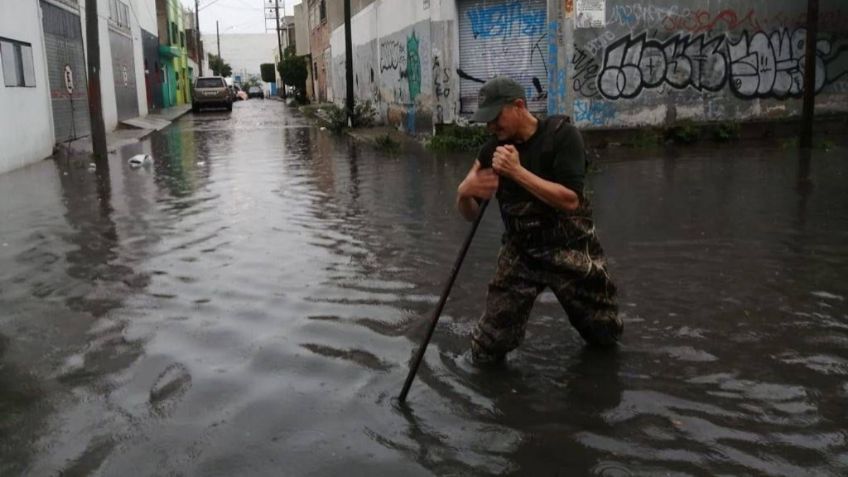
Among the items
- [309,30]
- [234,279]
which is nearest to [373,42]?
[234,279]

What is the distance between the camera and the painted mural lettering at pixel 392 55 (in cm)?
2183

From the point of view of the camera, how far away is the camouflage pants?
413cm

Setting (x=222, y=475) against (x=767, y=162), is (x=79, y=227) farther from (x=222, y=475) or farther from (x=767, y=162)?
(x=767, y=162)

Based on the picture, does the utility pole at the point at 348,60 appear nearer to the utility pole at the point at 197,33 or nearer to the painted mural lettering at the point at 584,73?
the painted mural lettering at the point at 584,73

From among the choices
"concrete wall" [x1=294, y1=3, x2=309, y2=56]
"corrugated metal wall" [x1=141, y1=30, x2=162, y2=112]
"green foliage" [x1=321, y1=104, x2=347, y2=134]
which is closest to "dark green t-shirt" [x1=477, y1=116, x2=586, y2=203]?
"green foliage" [x1=321, y1=104, x2=347, y2=134]

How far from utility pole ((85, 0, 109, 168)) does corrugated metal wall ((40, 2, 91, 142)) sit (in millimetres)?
1892

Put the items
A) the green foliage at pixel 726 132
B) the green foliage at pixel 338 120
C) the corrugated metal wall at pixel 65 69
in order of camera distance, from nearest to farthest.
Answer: the green foliage at pixel 726 132, the corrugated metal wall at pixel 65 69, the green foliage at pixel 338 120

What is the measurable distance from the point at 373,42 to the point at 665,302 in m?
22.4

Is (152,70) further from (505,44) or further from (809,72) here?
(809,72)

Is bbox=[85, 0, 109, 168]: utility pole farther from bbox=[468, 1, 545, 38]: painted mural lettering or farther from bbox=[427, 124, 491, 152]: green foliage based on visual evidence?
bbox=[468, 1, 545, 38]: painted mural lettering

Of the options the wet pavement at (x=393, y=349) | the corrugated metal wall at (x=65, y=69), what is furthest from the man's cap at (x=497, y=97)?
the corrugated metal wall at (x=65, y=69)

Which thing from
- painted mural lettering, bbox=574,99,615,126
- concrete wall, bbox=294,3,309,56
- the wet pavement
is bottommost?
the wet pavement

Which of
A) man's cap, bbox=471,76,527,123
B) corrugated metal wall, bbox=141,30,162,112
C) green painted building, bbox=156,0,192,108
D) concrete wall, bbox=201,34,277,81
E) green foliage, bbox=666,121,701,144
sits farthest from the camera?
concrete wall, bbox=201,34,277,81

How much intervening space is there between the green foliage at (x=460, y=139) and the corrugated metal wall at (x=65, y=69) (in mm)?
8196
